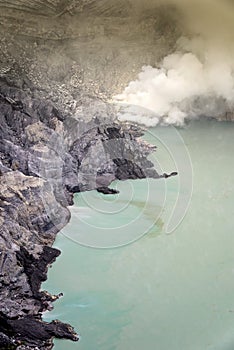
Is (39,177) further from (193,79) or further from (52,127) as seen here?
(193,79)

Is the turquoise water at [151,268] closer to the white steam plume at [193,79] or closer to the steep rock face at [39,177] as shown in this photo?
the steep rock face at [39,177]

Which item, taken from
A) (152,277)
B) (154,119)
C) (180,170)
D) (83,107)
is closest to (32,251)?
(152,277)

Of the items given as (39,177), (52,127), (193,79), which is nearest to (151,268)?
(39,177)

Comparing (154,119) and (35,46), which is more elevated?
(35,46)

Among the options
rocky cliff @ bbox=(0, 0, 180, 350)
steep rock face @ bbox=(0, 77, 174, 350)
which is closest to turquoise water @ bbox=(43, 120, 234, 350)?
steep rock face @ bbox=(0, 77, 174, 350)

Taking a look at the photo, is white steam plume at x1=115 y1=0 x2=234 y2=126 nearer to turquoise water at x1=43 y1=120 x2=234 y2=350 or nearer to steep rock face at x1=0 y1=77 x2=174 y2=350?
steep rock face at x1=0 y1=77 x2=174 y2=350

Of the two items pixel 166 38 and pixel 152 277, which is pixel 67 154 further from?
pixel 166 38

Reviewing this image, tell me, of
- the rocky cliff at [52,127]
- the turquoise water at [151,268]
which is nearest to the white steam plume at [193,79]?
the rocky cliff at [52,127]
